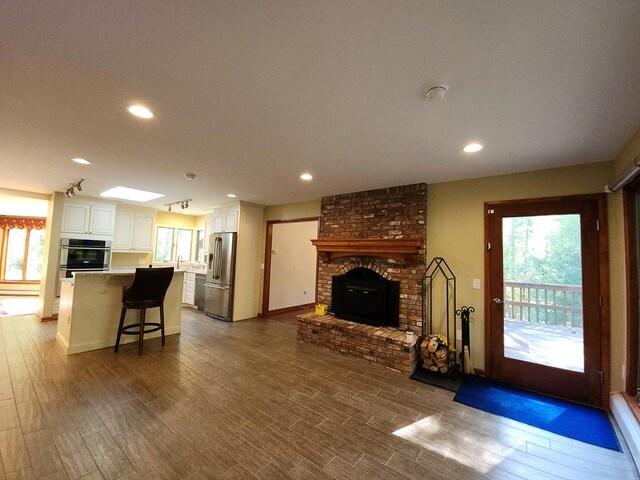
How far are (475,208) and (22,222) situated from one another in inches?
456

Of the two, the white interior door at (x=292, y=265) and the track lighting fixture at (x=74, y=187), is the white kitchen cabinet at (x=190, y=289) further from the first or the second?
the track lighting fixture at (x=74, y=187)

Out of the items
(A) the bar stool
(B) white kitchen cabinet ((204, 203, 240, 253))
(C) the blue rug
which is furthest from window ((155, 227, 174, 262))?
(C) the blue rug

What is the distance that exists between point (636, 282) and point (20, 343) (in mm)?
7326

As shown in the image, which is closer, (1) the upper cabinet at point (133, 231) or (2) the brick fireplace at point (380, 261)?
(2) the brick fireplace at point (380, 261)

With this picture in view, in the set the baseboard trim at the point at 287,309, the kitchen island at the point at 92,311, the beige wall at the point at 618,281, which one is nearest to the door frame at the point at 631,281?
the beige wall at the point at 618,281

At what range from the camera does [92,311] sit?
370 centimetres

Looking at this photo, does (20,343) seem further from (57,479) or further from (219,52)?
(219,52)

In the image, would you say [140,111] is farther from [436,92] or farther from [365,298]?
[365,298]

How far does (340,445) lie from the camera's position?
197 cm

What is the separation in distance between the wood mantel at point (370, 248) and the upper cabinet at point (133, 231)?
4.76 m

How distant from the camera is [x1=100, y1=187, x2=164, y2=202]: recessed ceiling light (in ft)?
16.5

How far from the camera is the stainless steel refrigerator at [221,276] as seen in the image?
545cm

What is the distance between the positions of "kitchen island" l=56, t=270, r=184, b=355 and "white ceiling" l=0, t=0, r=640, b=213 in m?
1.78

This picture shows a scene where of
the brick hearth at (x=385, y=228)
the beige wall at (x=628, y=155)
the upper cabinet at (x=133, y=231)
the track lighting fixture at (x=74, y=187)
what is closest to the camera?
the beige wall at (x=628, y=155)
